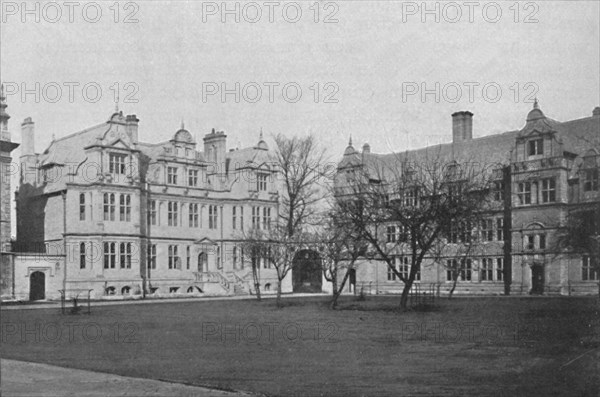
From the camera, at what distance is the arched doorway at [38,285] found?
139ft

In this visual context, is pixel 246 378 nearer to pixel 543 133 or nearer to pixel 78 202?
pixel 78 202

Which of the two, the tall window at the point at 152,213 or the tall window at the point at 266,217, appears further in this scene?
the tall window at the point at 266,217

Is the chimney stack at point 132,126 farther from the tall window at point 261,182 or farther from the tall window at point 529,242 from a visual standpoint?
the tall window at point 529,242

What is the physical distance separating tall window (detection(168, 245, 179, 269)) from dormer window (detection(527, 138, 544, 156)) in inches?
984

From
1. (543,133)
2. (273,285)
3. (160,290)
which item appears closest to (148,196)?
(160,290)

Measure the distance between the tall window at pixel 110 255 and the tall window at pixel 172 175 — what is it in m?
6.84

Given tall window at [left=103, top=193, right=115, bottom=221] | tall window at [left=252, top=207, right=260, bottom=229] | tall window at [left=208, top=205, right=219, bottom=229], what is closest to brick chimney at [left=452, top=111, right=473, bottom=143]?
tall window at [left=252, top=207, right=260, bottom=229]

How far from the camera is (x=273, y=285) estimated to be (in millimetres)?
54281

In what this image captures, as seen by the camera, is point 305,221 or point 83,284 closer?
point 83,284

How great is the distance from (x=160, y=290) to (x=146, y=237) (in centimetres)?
380

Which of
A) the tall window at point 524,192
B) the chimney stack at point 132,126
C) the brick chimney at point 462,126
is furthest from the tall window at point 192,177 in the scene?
the tall window at point 524,192

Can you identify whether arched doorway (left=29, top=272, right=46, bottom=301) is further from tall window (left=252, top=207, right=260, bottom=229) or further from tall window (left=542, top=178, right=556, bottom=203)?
tall window (left=542, top=178, right=556, bottom=203)

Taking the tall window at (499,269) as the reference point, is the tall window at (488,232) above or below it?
above

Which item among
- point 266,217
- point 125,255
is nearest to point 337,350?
point 125,255
